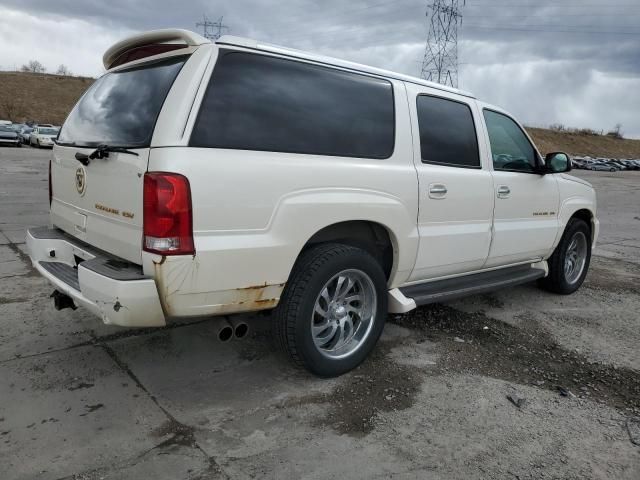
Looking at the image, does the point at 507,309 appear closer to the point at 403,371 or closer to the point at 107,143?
the point at 403,371

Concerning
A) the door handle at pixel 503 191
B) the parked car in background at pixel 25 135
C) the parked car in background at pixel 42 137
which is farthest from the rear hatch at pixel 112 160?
the parked car in background at pixel 25 135

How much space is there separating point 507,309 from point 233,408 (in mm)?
3101

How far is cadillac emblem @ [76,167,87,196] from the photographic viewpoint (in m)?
3.29

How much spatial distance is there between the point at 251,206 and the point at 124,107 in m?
1.08

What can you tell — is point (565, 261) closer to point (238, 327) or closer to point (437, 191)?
point (437, 191)

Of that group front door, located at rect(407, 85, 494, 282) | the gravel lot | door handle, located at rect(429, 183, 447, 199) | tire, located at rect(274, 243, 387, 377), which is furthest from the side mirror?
tire, located at rect(274, 243, 387, 377)

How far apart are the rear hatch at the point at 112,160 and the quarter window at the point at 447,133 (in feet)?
5.92

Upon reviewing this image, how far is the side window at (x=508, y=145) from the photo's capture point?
462 cm

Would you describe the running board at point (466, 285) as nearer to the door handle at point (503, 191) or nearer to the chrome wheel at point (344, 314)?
the chrome wheel at point (344, 314)

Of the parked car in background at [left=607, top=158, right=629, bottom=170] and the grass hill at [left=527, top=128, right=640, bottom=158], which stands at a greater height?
the grass hill at [left=527, top=128, right=640, bottom=158]

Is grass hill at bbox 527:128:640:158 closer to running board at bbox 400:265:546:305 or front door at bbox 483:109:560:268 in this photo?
front door at bbox 483:109:560:268

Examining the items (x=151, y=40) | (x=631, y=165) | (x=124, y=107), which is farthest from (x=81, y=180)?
(x=631, y=165)

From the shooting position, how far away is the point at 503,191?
4.52m

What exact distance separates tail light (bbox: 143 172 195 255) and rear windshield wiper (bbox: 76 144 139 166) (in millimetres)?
292
